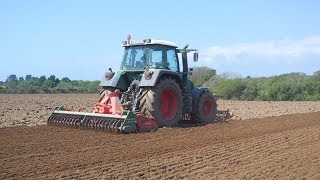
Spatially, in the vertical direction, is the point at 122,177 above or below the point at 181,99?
below

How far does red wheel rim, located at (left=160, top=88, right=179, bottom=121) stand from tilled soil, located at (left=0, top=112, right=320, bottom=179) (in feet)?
2.80

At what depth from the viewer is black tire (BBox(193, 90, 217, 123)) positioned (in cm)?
1265

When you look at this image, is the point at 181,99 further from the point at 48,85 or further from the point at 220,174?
the point at 48,85

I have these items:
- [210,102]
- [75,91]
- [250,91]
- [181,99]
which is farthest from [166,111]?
[75,91]

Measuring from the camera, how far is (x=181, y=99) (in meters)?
11.8

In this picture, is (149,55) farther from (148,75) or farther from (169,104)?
(169,104)

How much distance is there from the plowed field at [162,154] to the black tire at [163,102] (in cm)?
49

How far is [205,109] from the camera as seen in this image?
13.1 metres

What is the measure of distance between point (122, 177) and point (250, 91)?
29.1 meters

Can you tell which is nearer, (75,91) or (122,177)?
→ (122,177)

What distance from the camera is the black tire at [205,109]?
41.5 feet

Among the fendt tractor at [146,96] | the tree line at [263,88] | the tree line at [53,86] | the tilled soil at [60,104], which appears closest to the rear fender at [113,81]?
the fendt tractor at [146,96]

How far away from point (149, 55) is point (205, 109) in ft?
8.35

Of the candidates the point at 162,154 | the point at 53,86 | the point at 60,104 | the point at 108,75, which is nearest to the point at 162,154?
the point at 162,154
